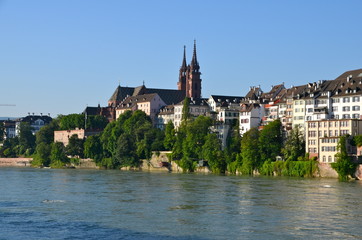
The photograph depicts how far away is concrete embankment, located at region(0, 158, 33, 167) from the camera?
16615cm

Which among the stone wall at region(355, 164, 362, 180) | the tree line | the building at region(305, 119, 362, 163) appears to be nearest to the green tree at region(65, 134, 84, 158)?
the tree line

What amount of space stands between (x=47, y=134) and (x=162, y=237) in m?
146

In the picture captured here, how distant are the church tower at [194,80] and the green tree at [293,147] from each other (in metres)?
78.5

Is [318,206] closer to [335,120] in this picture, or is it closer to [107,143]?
[335,120]

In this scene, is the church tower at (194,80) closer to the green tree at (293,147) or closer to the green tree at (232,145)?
the green tree at (232,145)

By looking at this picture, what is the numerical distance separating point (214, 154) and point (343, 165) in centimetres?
3017

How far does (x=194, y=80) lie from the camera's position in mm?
186250

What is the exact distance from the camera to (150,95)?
172 metres

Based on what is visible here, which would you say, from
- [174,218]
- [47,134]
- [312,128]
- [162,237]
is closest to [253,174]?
[312,128]

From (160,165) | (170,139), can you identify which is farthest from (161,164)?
(170,139)

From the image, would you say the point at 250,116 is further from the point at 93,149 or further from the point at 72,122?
the point at 72,122

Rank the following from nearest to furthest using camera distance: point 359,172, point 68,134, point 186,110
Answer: point 359,172, point 186,110, point 68,134

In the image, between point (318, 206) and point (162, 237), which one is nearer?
point (162, 237)

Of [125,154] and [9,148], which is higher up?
[9,148]
